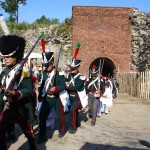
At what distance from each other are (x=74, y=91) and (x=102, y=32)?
1634cm

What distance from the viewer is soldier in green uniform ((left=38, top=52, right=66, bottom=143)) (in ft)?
23.7

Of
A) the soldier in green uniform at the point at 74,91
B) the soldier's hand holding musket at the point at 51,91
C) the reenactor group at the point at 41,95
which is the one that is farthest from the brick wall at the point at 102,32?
the soldier's hand holding musket at the point at 51,91

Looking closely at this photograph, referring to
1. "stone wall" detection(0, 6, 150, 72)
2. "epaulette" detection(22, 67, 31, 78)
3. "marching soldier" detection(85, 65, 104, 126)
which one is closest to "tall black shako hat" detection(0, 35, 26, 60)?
"epaulette" detection(22, 67, 31, 78)

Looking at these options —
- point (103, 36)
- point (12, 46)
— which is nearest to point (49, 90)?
point (12, 46)

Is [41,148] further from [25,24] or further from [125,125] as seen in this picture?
[25,24]

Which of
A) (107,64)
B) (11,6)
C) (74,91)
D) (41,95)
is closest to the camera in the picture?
(41,95)

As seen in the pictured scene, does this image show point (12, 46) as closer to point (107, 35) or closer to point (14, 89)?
point (14, 89)

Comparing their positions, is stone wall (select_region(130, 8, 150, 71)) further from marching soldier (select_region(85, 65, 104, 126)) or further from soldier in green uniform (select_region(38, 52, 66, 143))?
soldier in green uniform (select_region(38, 52, 66, 143))

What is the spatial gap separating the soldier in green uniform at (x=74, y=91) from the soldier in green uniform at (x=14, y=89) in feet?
9.54

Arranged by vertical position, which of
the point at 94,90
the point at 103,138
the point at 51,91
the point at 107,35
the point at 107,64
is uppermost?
the point at 107,35

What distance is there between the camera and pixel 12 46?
510 centimetres

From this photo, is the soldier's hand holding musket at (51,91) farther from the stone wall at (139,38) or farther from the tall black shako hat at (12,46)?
the stone wall at (139,38)

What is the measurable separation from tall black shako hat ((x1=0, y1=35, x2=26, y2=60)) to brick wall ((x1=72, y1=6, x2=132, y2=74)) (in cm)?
1878

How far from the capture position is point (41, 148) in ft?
22.0
